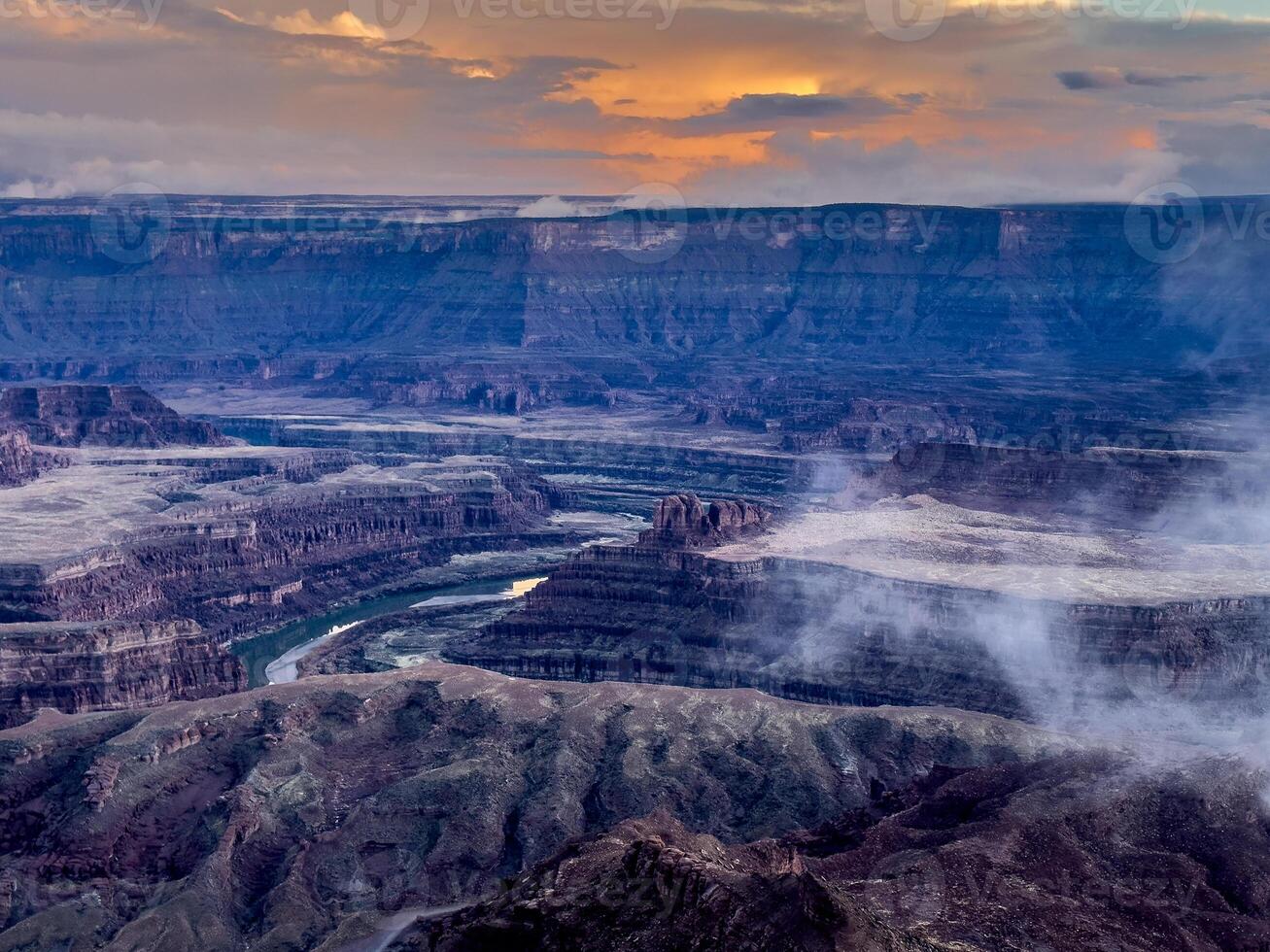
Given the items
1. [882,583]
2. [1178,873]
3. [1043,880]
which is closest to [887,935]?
[1043,880]

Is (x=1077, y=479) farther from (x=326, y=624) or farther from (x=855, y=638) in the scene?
(x=326, y=624)

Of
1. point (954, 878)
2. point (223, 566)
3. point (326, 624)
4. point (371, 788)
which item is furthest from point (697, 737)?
point (223, 566)

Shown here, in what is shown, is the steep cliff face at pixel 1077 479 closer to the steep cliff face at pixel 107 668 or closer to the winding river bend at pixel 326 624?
the winding river bend at pixel 326 624

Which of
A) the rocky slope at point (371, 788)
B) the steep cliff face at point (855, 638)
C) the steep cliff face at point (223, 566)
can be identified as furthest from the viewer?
the steep cliff face at point (223, 566)

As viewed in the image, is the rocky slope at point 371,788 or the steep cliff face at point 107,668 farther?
the steep cliff face at point 107,668

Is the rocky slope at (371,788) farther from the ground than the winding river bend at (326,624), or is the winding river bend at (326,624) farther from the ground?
the rocky slope at (371,788)

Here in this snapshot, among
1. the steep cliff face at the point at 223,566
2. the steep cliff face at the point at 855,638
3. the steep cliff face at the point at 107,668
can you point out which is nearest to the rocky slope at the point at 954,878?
the steep cliff face at the point at 855,638

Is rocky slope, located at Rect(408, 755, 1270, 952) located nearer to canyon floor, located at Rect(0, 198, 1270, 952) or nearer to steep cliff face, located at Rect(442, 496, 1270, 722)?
canyon floor, located at Rect(0, 198, 1270, 952)

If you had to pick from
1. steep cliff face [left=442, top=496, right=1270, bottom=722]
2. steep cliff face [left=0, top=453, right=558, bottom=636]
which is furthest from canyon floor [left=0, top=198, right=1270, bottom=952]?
steep cliff face [left=0, top=453, right=558, bottom=636]
